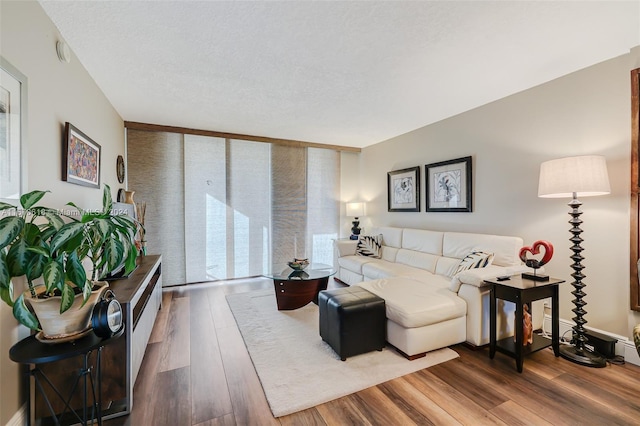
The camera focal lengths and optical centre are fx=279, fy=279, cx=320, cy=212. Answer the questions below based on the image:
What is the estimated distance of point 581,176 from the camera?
86.4 inches

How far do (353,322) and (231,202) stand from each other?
10.6ft

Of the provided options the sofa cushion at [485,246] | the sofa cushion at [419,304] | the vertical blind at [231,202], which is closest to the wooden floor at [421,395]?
the sofa cushion at [419,304]

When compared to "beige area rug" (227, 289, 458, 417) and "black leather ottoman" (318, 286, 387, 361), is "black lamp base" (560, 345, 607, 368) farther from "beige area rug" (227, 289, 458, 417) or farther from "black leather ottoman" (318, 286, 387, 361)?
"black leather ottoman" (318, 286, 387, 361)

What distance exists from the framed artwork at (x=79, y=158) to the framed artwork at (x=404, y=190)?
4.06 m

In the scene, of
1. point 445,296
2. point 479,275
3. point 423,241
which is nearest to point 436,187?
point 423,241

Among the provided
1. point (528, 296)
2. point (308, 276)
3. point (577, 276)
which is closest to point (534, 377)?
point (528, 296)

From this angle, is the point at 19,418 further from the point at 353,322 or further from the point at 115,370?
the point at 353,322

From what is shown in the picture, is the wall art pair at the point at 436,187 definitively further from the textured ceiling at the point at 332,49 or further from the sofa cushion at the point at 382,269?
the sofa cushion at the point at 382,269

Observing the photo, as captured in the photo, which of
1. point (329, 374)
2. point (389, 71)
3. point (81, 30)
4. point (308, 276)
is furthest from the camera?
point (308, 276)

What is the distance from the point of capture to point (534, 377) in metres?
2.07

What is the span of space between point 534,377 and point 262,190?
4.24 m

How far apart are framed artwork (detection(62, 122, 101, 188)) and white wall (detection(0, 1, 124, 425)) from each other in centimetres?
5

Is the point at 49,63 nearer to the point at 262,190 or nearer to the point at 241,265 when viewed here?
the point at 262,190

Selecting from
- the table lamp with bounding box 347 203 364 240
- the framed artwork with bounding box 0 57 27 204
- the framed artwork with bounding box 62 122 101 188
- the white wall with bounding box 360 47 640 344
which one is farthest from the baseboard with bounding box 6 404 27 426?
the table lamp with bounding box 347 203 364 240
